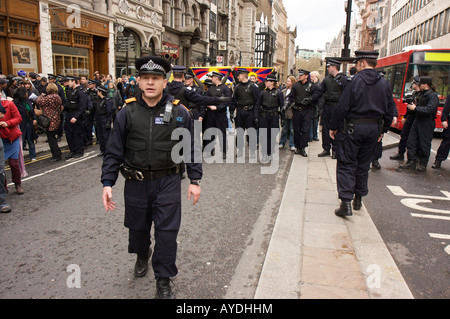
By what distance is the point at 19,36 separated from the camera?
1465 cm

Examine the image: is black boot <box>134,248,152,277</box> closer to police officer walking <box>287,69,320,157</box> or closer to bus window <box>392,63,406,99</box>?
police officer walking <box>287,69,320,157</box>

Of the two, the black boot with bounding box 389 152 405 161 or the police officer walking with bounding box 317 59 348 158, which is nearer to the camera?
the police officer walking with bounding box 317 59 348 158

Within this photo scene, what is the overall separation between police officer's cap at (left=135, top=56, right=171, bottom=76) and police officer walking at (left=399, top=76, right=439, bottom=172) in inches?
256

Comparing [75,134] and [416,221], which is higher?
[75,134]

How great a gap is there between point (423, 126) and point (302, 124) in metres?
2.58

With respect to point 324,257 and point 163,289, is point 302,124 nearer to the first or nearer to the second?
point 324,257

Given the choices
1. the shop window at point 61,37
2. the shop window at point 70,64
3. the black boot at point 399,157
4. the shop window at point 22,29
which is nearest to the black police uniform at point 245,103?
the black boot at point 399,157

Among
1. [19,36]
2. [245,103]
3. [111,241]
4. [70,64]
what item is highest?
[19,36]

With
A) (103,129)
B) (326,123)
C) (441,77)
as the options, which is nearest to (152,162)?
(326,123)

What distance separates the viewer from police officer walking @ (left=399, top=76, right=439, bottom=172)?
7.67 metres

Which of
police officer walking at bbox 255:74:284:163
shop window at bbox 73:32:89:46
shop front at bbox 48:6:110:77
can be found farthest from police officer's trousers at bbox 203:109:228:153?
shop window at bbox 73:32:89:46

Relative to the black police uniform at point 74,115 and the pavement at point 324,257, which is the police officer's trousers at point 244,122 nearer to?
the pavement at point 324,257

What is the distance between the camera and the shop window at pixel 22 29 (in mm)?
14330
